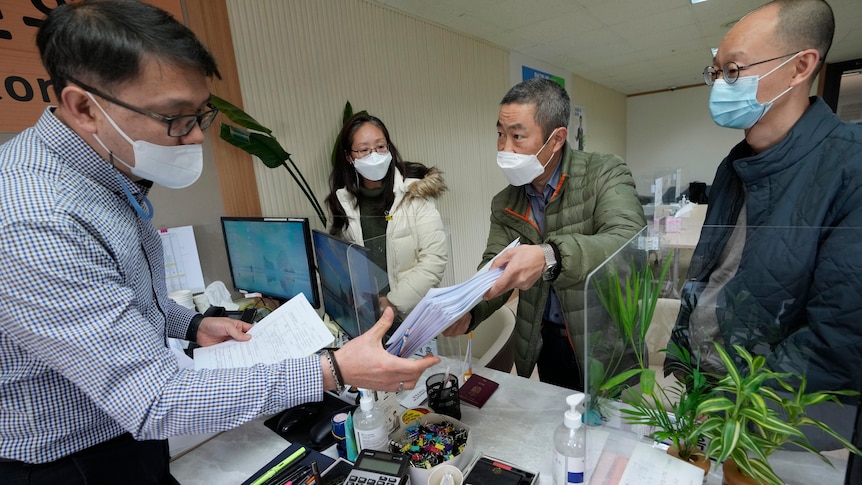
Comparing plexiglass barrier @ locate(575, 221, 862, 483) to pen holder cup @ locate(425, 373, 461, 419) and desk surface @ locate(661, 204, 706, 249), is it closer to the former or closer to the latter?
desk surface @ locate(661, 204, 706, 249)

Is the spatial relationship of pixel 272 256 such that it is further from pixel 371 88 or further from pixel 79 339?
pixel 371 88

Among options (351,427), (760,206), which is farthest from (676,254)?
(351,427)

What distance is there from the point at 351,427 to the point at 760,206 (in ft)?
3.95

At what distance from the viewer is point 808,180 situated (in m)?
0.94

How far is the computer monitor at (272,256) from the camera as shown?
1538 millimetres

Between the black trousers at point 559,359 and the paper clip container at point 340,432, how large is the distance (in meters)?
0.86

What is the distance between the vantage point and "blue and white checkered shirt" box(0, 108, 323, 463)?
22.3 inches

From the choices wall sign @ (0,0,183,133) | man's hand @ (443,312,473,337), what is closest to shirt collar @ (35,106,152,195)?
man's hand @ (443,312,473,337)

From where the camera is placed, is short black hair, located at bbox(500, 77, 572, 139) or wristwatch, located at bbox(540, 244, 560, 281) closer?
wristwatch, located at bbox(540, 244, 560, 281)

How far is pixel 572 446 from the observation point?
0.71 meters

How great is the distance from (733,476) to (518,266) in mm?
542

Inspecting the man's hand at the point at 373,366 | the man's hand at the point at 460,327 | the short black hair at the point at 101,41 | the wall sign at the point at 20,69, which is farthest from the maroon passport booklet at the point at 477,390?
the wall sign at the point at 20,69

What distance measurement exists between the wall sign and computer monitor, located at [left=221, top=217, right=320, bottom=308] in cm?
77

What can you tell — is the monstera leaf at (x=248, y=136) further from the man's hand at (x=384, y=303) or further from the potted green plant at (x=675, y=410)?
the potted green plant at (x=675, y=410)
